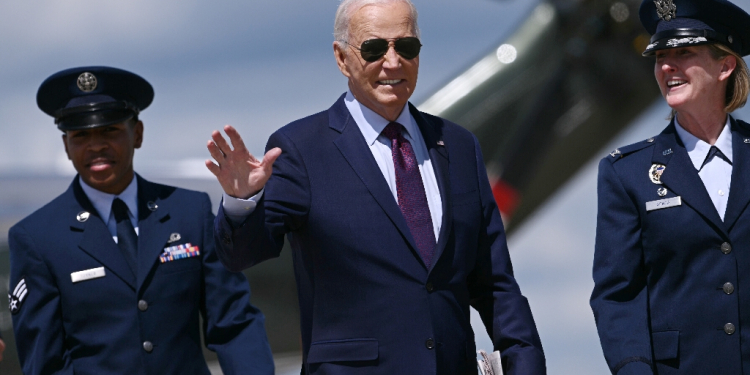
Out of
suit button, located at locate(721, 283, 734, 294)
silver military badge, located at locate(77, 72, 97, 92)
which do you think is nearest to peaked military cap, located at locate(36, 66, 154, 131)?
silver military badge, located at locate(77, 72, 97, 92)

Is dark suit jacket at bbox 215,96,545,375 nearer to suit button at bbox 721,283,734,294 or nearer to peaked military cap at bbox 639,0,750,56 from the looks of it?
Answer: suit button at bbox 721,283,734,294

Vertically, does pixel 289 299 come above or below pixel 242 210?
below

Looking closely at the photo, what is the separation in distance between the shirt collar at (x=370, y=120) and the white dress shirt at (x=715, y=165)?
3.64 feet

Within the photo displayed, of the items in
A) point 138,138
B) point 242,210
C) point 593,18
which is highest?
point 593,18

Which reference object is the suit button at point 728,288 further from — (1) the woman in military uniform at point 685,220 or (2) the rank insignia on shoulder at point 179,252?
(2) the rank insignia on shoulder at point 179,252

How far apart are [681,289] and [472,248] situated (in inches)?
31.9

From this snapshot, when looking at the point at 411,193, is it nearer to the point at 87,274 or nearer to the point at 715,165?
the point at 715,165

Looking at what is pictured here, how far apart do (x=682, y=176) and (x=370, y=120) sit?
121cm

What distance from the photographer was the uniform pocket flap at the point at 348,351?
3.26 meters

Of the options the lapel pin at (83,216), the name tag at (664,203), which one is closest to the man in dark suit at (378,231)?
the name tag at (664,203)

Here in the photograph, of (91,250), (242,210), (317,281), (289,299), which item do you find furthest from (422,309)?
(289,299)

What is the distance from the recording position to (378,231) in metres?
3.33

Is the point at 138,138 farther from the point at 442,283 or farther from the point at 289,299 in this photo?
the point at 289,299

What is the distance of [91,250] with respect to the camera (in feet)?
14.2
